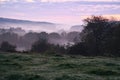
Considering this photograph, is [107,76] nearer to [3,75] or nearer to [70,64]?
[70,64]

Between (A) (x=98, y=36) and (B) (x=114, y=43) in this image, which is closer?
(B) (x=114, y=43)

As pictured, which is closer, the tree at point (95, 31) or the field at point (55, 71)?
the field at point (55, 71)

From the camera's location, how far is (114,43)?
44969 mm

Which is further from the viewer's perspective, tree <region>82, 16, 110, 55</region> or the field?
tree <region>82, 16, 110, 55</region>

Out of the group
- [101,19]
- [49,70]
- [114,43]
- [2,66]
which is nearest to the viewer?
[49,70]

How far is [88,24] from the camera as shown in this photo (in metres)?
57.0

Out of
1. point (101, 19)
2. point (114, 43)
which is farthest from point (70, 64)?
point (101, 19)

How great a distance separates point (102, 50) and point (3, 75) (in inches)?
1291

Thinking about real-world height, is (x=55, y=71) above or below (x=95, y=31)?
below

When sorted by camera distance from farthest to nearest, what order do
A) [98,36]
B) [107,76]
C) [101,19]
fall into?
[101,19]
[98,36]
[107,76]

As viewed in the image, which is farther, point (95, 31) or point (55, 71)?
point (95, 31)

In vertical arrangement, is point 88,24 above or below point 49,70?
above

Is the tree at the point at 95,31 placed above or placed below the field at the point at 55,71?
above

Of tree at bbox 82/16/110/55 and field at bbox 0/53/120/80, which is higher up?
tree at bbox 82/16/110/55
